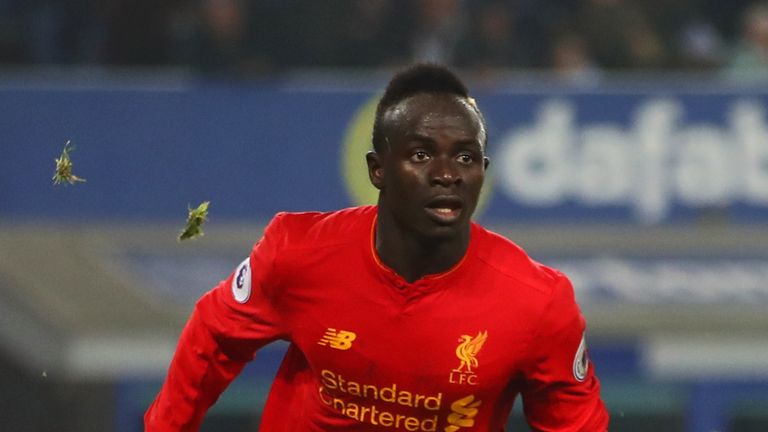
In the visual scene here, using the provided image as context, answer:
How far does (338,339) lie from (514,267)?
1.63 feet

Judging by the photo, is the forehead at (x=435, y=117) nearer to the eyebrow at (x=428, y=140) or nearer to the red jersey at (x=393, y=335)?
the eyebrow at (x=428, y=140)

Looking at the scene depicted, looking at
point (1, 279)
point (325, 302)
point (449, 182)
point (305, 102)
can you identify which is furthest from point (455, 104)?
point (1, 279)

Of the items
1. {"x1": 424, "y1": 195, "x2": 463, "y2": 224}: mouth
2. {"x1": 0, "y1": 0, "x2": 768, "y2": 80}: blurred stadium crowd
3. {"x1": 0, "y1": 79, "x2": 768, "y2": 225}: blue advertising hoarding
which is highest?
{"x1": 0, "y1": 0, "x2": 768, "y2": 80}: blurred stadium crowd

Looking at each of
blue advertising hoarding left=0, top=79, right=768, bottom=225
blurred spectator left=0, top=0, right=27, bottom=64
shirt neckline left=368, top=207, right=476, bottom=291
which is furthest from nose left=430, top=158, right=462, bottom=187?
blurred spectator left=0, top=0, right=27, bottom=64

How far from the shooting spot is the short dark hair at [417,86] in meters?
4.45

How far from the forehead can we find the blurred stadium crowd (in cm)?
639

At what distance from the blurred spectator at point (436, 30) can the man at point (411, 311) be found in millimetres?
6325

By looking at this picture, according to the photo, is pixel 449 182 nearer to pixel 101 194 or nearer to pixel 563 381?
pixel 563 381

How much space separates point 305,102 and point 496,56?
48.9 inches

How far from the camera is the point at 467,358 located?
14.8ft

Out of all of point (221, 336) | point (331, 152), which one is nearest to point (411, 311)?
point (221, 336)

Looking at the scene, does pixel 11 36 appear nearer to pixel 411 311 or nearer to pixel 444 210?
pixel 411 311

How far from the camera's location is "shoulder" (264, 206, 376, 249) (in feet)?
15.2

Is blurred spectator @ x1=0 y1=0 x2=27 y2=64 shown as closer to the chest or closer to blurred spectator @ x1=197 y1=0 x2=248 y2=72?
blurred spectator @ x1=197 y1=0 x2=248 y2=72
